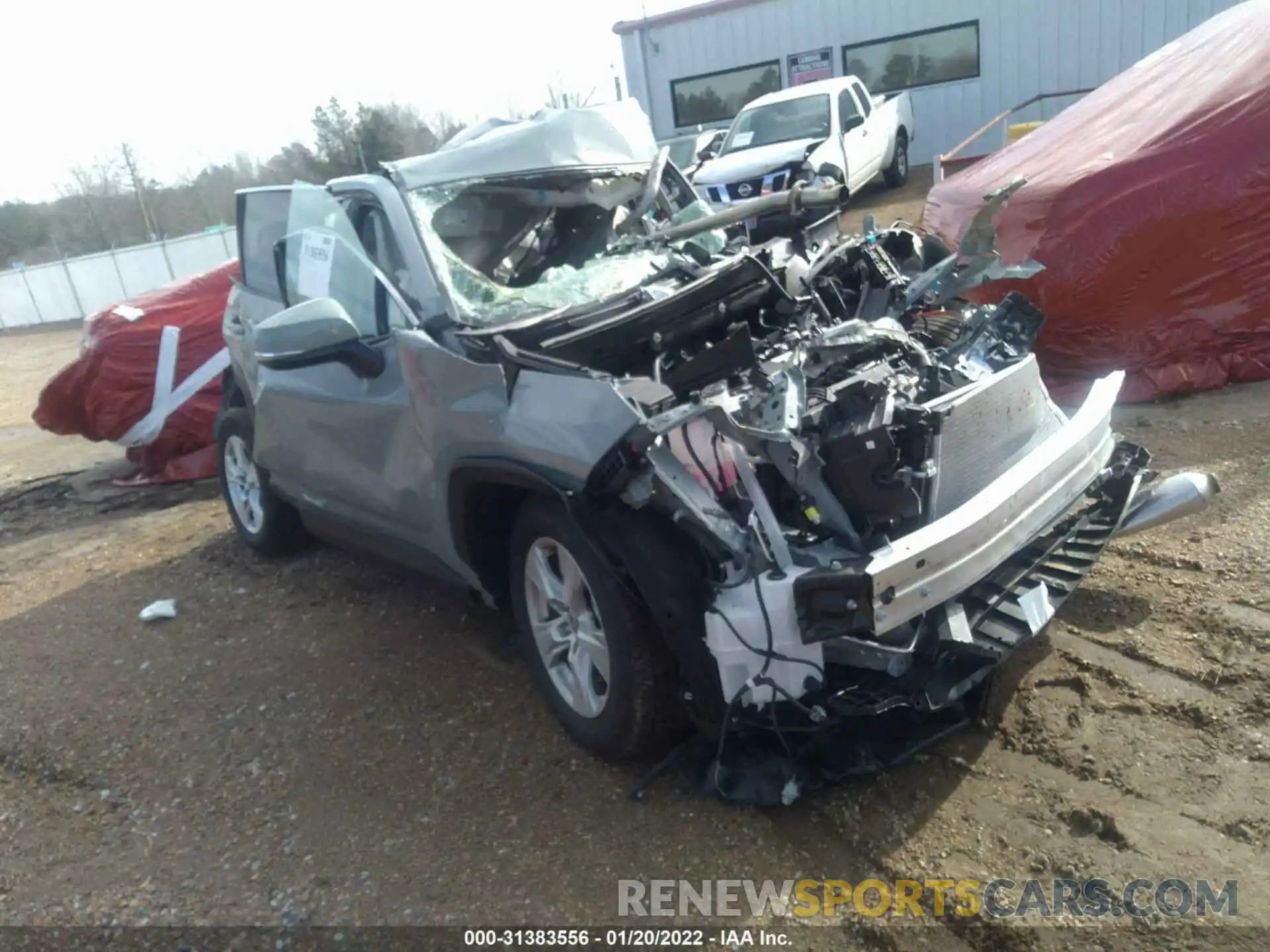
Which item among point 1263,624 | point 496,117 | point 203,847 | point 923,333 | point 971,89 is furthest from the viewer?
point 971,89

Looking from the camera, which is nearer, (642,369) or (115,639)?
(642,369)

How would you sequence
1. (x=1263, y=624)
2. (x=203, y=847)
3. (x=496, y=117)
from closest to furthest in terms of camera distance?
(x=203, y=847), (x=1263, y=624), (x=496, y=117)

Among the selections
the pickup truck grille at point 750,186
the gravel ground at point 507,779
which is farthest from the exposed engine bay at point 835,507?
the pickup truck grille at point 750,186

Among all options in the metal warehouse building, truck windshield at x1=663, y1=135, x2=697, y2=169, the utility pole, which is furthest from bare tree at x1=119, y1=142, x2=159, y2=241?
truck windshield at x1=663, y1=135, x2=697, y2=169

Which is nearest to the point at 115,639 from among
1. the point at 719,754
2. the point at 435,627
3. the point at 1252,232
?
the point at 435,627

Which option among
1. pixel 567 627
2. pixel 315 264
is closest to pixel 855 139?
pixel 315 264

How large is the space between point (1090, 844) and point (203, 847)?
2727mm

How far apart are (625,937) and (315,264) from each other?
310cm

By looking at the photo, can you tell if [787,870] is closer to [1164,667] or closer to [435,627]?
[1164,667]

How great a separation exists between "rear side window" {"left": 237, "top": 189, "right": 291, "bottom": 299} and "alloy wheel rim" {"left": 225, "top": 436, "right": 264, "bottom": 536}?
0.94m

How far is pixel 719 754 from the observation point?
2.92 metres

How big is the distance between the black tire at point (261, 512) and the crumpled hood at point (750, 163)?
796cm

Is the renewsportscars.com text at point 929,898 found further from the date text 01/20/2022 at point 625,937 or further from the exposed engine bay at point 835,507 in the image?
the exposed engine bay at point 835,507

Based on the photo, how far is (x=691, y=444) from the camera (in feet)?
9.37
